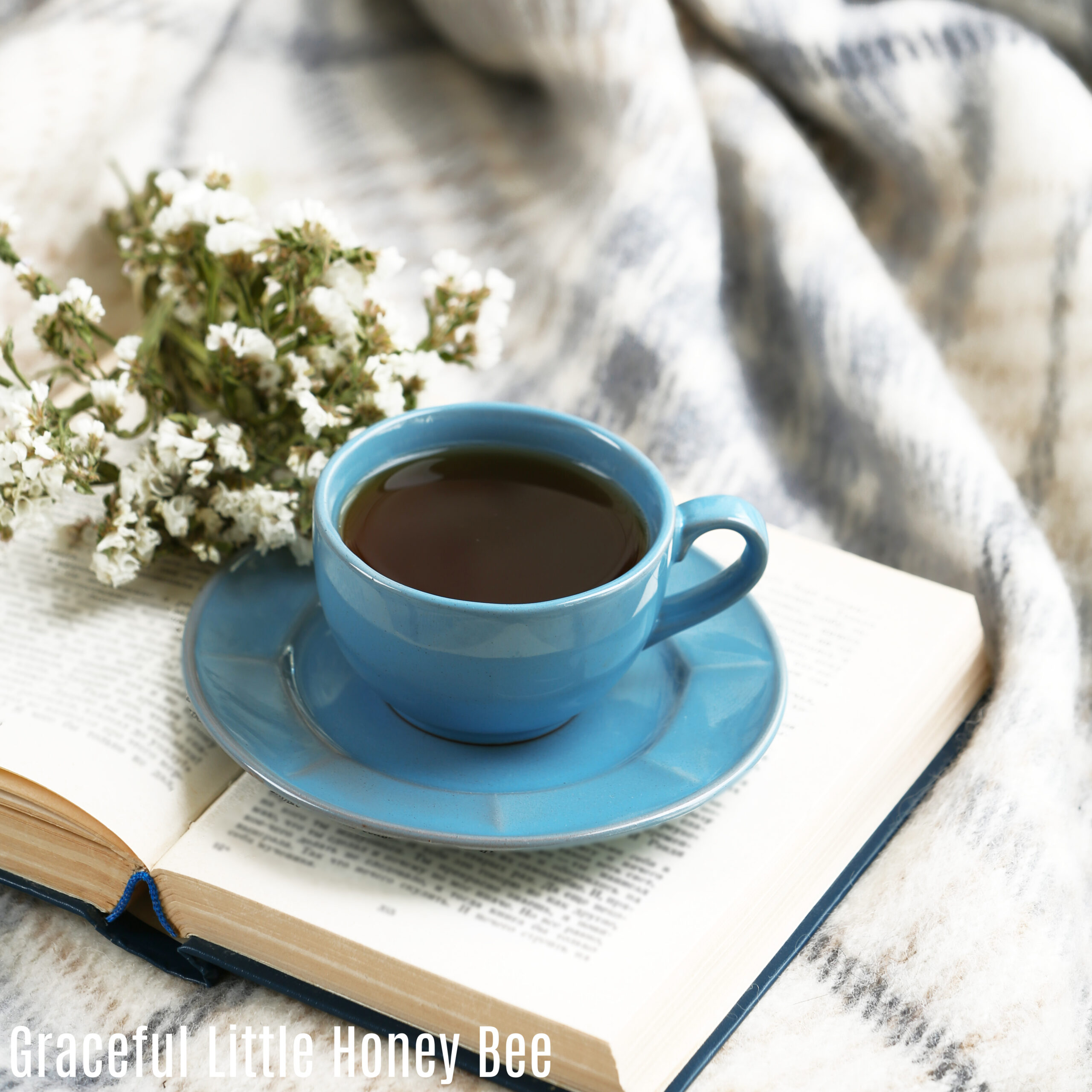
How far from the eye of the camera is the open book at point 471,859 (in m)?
0.45

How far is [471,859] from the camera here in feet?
1.62

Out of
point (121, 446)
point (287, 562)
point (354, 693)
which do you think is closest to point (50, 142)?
point (121, 446)

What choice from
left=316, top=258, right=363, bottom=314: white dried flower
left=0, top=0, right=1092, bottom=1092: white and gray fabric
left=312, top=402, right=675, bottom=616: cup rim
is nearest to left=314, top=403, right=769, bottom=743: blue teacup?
left=312, top=402, right=675, bottom=616: cup rim

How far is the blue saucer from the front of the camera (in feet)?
1.56

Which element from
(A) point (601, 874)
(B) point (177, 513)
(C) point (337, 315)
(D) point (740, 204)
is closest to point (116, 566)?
(B) point (177, 513)

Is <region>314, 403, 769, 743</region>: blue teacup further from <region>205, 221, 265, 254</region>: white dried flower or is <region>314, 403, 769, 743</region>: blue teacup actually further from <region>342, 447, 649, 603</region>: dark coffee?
<region>205, 221, 265, 254</region>: white dried flower

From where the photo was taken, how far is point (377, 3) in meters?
0.99

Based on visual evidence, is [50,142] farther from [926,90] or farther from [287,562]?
[926,90]

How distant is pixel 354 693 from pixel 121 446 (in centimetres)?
27

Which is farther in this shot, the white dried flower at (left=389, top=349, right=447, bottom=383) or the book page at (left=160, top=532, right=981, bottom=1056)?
the white dried flower at (left=389, top=349, right=447, bottom=383)

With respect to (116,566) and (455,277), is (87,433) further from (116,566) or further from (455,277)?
(455,277)

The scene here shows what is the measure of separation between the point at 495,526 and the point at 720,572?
11cm

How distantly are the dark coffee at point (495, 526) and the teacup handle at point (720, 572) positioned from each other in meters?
0.02

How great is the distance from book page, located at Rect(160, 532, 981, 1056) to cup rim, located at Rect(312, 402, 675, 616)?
114mm
